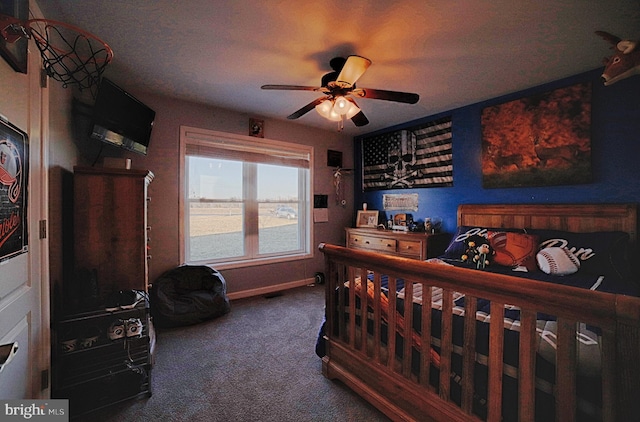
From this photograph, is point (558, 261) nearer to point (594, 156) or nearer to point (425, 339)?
point (594, 156)

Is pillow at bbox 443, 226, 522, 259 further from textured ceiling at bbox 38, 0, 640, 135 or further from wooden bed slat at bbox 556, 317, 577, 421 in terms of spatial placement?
wooden bed slat at bbox 556, 317, 577, 421

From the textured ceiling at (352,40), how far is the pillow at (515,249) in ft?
5.19

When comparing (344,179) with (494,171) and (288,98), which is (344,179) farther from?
(494,171)

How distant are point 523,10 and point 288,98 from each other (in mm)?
2195

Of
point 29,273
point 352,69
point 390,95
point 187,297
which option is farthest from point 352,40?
→ point 187,297

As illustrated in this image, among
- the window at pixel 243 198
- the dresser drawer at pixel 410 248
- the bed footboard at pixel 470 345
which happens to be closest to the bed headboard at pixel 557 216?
the dresser drawer at pixel 410 248

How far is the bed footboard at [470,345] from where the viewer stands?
84 cm

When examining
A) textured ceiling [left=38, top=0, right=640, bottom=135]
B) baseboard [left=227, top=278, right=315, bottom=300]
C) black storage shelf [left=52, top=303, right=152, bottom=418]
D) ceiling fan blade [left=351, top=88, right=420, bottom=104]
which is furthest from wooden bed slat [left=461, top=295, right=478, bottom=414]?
baseboard [left=227, top=278, right=315, bottom=300]

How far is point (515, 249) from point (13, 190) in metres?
3.43

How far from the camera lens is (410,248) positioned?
346 centimetres

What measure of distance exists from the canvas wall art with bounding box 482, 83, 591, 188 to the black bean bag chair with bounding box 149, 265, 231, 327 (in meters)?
3.47

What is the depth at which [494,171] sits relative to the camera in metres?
3.16

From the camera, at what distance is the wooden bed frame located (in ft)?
2.68

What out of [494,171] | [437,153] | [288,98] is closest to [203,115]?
[288,98]
